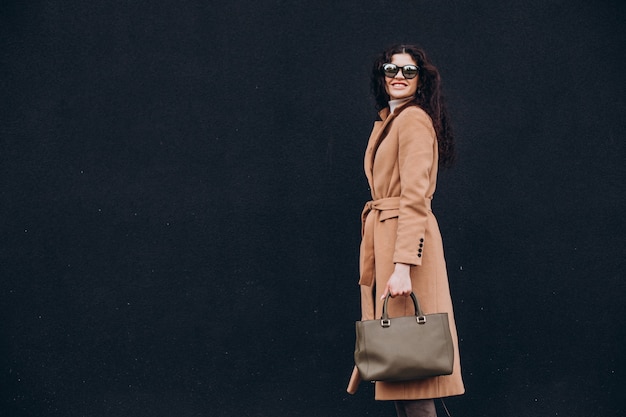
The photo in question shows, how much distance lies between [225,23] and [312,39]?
0.48 meters

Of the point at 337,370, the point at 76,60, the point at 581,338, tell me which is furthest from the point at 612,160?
the point at 76,60

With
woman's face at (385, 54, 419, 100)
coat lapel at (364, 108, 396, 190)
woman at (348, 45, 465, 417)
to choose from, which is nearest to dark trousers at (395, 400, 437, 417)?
woman at (348, 45, 465, 417)

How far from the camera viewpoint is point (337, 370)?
468 centimetres

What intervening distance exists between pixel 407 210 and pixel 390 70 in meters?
0.64

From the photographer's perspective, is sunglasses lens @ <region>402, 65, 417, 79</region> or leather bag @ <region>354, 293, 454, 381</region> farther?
sunglasses lens @ <region>402, 65, 417, 79</region>

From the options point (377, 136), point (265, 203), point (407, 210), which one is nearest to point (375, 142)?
point (377, 136)

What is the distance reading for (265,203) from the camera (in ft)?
15.4

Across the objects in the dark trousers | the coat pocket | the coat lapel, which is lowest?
the dark trousers

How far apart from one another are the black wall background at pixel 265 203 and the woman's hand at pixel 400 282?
4.12 ft

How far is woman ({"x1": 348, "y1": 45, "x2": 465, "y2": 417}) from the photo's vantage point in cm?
346

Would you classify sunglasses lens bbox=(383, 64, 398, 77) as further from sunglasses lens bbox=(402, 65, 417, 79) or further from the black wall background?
the black wall background

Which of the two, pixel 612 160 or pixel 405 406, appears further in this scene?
pixel 612 160

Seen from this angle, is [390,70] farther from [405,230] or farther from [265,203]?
[265,203]

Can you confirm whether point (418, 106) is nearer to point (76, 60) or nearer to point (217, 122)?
point (217, 122)
